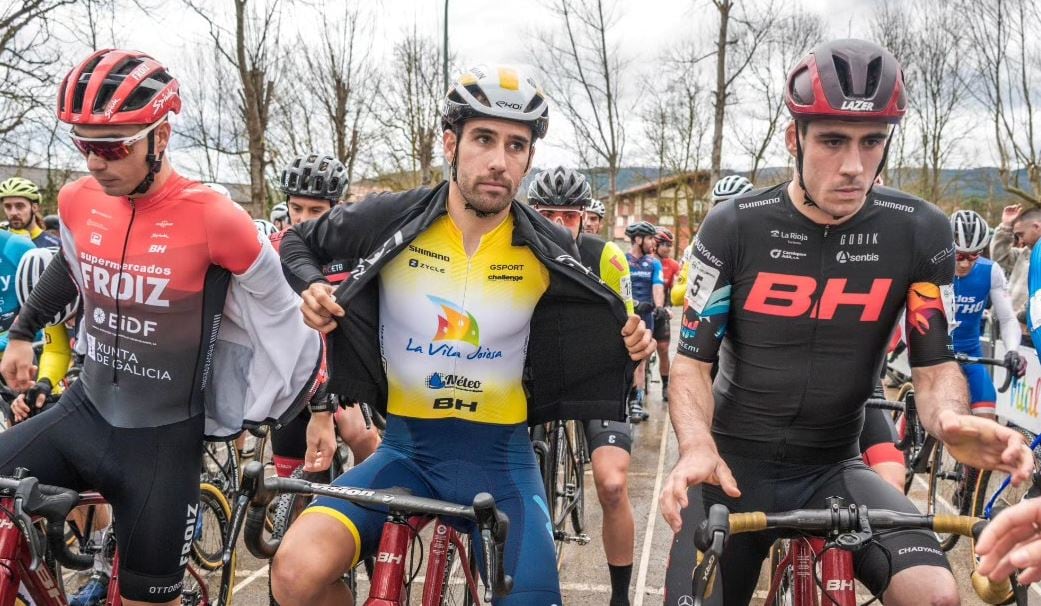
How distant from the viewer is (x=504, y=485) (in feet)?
9.36

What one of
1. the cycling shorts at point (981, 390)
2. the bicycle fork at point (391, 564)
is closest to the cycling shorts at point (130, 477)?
the bicycle fork at point (391, 564)

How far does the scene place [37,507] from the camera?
2645 millimetres

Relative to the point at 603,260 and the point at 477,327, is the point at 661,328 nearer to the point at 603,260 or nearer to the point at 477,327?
Answer: the point at 603,260

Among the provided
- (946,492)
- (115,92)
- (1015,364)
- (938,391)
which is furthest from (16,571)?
(946,492)

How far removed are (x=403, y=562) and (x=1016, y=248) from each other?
1194 cm

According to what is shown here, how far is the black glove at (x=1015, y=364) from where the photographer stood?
538 centimetres

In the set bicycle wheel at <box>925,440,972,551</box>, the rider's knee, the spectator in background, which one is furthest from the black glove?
the rider's knee

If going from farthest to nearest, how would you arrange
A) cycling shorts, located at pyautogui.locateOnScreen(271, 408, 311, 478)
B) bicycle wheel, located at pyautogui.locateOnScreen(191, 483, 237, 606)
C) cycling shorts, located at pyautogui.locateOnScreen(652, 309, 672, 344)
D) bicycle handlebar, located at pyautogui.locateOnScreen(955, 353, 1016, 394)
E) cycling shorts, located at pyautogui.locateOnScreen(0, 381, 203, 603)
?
cycling shorts, located at pyautogui.locateOnScreen(652, 309, 672, 344), bicycle handlebar, located at pyautogui.locateOnScreen(955, 353, 1016, 394), cycling shorts, located at pyautogui.locateOnScreen(271, 408, 311, 478), bicycle wheel, located at pyautogui.locateOnScreen(191, 483, 237, 606), cycling shorts, located at pyautogui.locateOnScreen(0, 381, 203, 603)

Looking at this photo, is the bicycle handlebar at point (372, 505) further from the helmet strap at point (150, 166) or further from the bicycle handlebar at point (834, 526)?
the helmet strap at point (150, 166)

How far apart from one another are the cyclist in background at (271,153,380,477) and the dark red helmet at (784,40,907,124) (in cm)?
317

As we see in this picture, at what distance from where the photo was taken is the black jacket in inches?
114

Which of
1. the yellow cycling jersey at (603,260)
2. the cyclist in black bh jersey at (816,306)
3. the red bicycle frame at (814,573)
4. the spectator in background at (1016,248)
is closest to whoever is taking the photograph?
the red bicycle frame at (814,573)

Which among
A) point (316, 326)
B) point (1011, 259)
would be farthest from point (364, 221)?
point (1011, 259)

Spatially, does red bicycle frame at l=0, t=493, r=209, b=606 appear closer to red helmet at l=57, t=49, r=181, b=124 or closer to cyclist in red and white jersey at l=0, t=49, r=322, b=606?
cyclist in red and white jersey at l=0, t=49, r=322, b=606
